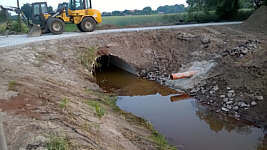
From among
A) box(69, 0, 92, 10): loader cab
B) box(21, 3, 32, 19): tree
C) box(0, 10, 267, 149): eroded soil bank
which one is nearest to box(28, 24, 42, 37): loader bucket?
box(69, 0, 92, 10): loader cab

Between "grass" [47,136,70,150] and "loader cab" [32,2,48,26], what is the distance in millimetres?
13223

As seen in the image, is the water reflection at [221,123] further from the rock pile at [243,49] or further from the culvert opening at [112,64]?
the culvert opening at [112,64]

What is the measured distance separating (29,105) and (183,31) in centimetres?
1121

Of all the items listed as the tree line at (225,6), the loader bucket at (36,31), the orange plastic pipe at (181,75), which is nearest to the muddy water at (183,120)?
the orange plastic pipe at (181,75)

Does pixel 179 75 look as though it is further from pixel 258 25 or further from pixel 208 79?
pixel 258 25

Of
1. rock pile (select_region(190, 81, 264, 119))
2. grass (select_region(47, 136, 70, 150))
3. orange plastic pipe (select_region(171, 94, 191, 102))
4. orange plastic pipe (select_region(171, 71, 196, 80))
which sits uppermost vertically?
grass (select_region(47, 136, 70, 150))

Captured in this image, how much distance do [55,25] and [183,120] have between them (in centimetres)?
1082

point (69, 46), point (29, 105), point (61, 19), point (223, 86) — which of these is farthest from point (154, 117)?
point (61, 19)

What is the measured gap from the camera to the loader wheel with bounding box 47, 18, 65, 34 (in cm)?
1412

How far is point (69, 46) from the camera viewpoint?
441 inches

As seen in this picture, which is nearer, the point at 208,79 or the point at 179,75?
the point at 208,79

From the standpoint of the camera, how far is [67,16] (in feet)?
48.6

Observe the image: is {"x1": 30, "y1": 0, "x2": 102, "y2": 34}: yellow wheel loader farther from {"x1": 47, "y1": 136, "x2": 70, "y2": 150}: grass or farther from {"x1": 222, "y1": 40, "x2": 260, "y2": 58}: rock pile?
{"x1": 47, "y1": 136, "x2": 70, "y2": 150}: grass

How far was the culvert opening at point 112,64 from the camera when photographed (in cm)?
1277
